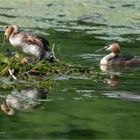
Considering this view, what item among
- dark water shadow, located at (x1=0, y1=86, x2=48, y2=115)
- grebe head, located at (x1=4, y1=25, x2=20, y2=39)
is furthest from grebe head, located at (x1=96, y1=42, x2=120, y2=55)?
dark water shadow, located at (x1=0, y1=86, x2=48, y2=115)

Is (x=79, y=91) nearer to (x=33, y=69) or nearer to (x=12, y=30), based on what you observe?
(x=33, y=69)

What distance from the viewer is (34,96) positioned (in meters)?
9.77

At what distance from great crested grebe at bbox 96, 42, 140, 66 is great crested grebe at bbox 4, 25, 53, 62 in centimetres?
147

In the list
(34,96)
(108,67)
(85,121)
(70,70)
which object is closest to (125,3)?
(108,67)

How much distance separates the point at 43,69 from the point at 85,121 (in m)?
3.44

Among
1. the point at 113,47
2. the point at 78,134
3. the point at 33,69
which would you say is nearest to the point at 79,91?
the point at 33,69

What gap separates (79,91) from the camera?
10.3 m

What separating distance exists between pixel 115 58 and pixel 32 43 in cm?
243

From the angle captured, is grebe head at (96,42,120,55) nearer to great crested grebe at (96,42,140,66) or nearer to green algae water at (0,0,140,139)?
great crested grebe at (96,42,140,66)

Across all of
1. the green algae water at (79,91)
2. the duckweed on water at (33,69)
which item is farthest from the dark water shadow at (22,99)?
the duckweed on water at (33,69)

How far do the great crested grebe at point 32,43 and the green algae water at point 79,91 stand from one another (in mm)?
732

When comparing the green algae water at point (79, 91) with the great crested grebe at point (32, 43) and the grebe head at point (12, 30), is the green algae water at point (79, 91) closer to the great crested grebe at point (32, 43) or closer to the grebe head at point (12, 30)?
the grebe head at point (12, 30)

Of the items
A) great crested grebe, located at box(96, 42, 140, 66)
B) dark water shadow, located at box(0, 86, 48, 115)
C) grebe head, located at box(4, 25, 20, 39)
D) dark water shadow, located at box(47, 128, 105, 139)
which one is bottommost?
dark water shadow, located at box(47, 128, 105, 139)

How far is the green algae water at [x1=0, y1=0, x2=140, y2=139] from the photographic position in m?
7.75
